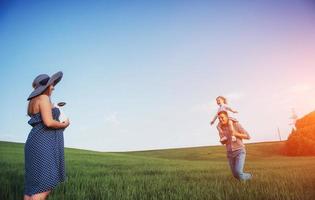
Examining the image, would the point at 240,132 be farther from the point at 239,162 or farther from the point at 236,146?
the point at 239,162

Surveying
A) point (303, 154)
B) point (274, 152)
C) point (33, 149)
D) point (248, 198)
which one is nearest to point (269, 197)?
point (248, 198)

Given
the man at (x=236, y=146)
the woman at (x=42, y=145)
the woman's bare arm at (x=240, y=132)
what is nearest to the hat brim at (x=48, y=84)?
the woman at (x=42, y=145)

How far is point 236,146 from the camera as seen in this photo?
6824 millimetres

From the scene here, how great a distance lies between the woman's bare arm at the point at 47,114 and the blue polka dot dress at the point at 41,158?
0.17 meters

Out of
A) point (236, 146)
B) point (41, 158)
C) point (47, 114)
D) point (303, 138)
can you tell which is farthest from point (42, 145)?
point (303, 138)

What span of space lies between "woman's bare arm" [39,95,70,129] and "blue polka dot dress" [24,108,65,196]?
6.6 inches

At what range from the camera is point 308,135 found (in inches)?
1443

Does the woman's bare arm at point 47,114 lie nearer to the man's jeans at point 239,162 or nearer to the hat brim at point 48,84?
the hat brim at point 48,84

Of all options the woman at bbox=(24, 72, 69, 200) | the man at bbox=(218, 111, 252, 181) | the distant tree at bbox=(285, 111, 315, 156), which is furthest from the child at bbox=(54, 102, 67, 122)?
the distant tree at bbox=(285, 111, 315, 156)

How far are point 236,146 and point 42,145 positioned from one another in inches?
171

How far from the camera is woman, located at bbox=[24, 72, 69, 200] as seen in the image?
374 centimetres

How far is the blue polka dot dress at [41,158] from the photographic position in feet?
12.3

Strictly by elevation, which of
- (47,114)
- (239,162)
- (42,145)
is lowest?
(239,162)

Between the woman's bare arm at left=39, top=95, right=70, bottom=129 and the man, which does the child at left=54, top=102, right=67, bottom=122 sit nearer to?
the woman's bare arm at left=39, top=95, right=70, bottom=129
